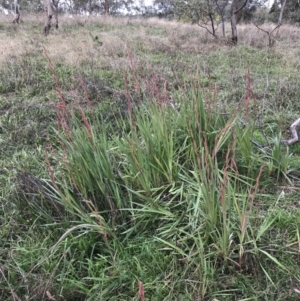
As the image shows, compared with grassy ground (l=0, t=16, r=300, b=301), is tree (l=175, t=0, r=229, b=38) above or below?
above

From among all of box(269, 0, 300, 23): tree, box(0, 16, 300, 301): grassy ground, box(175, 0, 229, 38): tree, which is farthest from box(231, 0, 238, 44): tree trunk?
box(269, 0, 300, 23): tree

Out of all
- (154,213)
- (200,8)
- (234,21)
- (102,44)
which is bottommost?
(154,213)

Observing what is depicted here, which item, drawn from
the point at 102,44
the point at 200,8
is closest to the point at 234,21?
the point at 200,8

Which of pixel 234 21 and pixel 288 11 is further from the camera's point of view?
pixel 288 11

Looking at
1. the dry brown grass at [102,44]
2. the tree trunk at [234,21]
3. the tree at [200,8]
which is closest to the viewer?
the dry brown grass at [102,44]

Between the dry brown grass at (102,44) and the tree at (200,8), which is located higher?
the tree at (200,8)

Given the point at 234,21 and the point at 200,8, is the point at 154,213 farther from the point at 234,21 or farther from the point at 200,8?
the point at 200,8

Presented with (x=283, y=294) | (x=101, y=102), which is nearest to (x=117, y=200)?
(x=283, y=294)

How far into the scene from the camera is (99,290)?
71.9 inches

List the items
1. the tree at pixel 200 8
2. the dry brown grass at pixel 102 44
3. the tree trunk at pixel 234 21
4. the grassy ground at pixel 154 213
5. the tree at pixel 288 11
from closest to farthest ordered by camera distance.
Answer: the grassy ground at pixel 154 213 → the dry brown grass at pixel 102 44 → the tree trunk at pixel 234 21 → the tree at pixel 200 8 → the tree at pixel 288 11

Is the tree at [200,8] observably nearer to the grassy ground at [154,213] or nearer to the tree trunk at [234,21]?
the tree trunk at [234,21]

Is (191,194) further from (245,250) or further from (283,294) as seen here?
(283,294)

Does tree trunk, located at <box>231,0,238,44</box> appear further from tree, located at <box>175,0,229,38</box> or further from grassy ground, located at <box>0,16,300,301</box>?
grassy ground, located at <box>0,16,300,301</box>

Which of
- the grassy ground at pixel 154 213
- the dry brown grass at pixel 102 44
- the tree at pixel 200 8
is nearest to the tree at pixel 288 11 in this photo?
the dry brown grass at pixel 102 44
